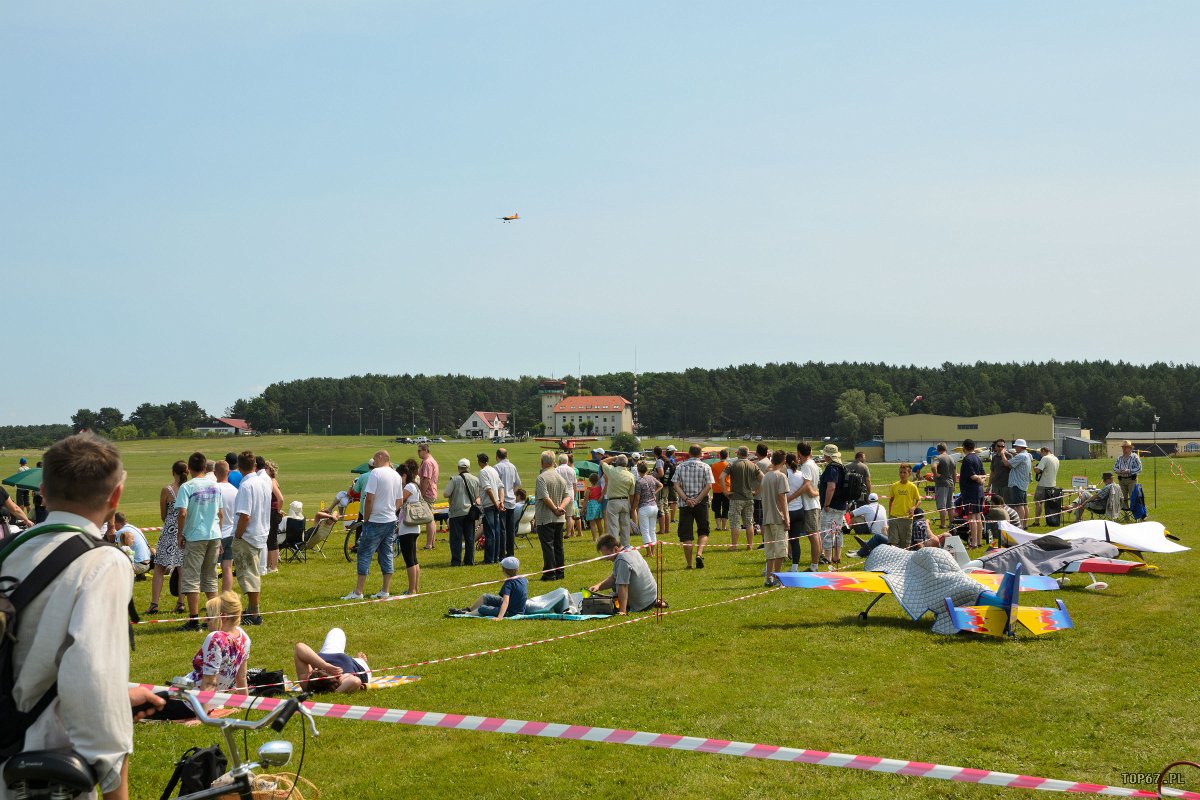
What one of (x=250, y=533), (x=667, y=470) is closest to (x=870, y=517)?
(x=667, y=470)

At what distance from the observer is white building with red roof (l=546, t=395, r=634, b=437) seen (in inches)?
5901

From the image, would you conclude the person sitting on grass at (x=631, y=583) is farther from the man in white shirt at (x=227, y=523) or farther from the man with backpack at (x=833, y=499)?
the man in white shirt at (x=227, y=523)

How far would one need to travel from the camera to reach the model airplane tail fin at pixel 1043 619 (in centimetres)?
911

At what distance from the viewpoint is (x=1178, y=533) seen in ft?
56.9

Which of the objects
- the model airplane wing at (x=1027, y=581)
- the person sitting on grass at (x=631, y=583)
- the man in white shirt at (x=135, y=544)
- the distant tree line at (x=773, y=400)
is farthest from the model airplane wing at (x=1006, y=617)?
the distant tree line at (x=773, y=400)

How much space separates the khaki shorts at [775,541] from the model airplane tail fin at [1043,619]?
3.62 meters

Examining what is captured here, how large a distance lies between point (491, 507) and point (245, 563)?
512cm

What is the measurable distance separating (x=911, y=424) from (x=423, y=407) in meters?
103

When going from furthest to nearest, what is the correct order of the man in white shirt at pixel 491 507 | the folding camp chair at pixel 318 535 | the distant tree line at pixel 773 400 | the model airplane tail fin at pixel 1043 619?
the distant tree line at pixel 773 400, the folding camp chair at pixel 318 535, the man in white shirt at pixel 491 507, the model airplane tail fin at pixel 1043 619

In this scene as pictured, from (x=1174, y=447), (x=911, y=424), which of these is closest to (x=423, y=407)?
(x=911, y=424)

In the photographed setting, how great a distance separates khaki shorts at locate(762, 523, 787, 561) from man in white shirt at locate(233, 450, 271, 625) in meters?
6.13

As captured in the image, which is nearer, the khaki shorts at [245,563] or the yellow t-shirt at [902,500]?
the khaki shorts at [245,563]

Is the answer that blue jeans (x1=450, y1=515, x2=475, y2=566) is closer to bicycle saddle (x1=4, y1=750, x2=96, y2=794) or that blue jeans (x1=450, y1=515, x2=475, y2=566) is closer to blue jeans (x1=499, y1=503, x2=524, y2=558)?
blue jeans (x1=499, y1=503, x2=524, y2=558)

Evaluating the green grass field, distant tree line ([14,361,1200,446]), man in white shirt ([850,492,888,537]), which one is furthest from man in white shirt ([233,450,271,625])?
distant tree line ([14,361,1200,446])
